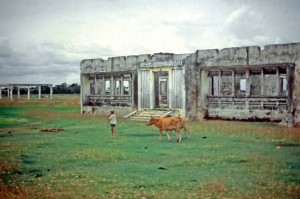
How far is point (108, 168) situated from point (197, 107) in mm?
11913

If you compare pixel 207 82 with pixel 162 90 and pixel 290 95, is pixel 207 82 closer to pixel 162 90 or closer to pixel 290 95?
pixel 290 95

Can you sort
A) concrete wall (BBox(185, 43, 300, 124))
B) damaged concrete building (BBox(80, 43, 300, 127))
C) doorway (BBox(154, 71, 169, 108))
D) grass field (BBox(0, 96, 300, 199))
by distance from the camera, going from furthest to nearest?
doorway (BBox(154, 71, 169, 108)), damaged concrete building (BBox(80, 43, 300, 127)), concrete wall (BBox(185, 43, 300, 124)), grass field (BBox(0, 96, 300, 199))

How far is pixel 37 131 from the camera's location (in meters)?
15.2

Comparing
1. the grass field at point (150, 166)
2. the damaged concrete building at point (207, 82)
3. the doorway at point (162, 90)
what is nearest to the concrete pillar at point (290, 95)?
the damaged concrete building at point (207, 82)

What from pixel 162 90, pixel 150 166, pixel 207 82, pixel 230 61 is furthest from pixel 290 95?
pixel 162 90

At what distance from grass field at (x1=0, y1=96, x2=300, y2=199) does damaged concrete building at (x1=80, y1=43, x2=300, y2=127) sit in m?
3.43

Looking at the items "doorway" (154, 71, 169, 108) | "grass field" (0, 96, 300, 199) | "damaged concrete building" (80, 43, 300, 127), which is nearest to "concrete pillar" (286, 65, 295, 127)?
"damaged concrete building" (80, 43, 300, 127)

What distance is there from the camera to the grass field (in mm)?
6344

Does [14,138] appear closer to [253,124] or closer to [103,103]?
[253,124]

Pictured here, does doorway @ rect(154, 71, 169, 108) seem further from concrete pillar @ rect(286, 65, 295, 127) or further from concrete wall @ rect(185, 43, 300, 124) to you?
concrete pillar @ rect(286, 65, 295, 127)

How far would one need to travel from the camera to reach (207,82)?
1986 cm

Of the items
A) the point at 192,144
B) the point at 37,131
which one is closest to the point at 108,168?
the point at 192,144

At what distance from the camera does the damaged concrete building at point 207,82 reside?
16734 mm

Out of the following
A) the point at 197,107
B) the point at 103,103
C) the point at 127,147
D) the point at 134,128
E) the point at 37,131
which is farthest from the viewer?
the point at 103,103
